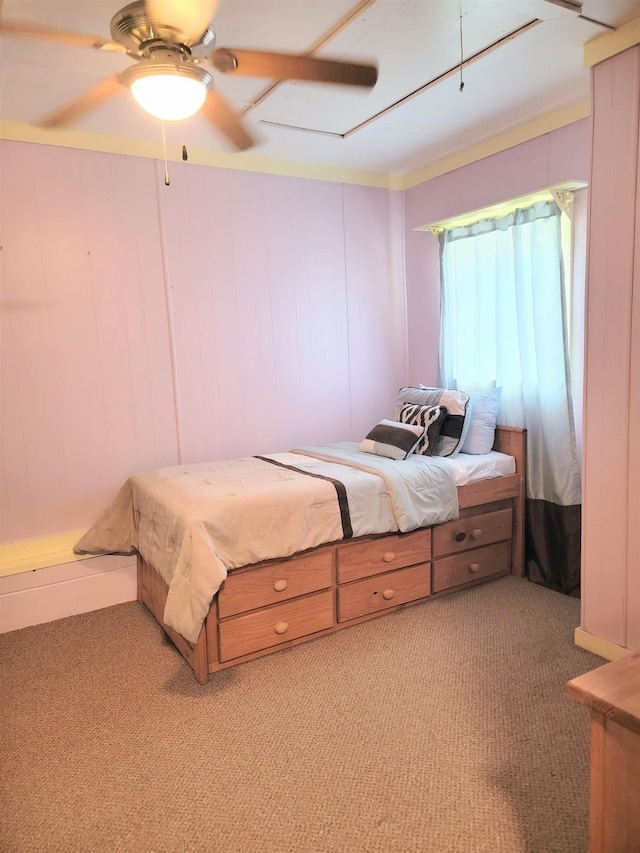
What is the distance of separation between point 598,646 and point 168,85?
2.59m

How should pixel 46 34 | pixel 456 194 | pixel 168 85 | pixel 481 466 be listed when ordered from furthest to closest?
pixel 456 194 < pixel 481 466 < pixel 168 85 < pixel 46 34

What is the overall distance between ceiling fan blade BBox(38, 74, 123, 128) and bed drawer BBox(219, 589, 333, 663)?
1.99 metres

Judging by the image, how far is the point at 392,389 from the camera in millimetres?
4180

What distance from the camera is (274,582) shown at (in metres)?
2.53

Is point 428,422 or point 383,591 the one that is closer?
point 383,591

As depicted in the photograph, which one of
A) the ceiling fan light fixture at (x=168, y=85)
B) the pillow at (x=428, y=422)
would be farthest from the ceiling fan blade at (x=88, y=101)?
the pillow at (x=428, y=422)

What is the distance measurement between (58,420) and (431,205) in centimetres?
261

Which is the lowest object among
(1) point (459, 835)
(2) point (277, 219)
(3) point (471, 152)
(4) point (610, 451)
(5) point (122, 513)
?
(1) point (459, 835)

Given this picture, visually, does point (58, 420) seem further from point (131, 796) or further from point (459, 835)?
point (459, 835)

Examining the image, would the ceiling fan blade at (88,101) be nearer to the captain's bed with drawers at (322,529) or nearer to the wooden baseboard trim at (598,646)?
the captain's bed with drawers at (322,529)

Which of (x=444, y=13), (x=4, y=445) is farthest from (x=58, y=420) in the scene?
(x=444, y=13)

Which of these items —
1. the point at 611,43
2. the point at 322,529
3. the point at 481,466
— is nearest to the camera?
the point at 611,43

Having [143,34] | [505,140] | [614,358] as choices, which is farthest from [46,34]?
[505,140]

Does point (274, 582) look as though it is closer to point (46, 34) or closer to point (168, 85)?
point (168, 85)
